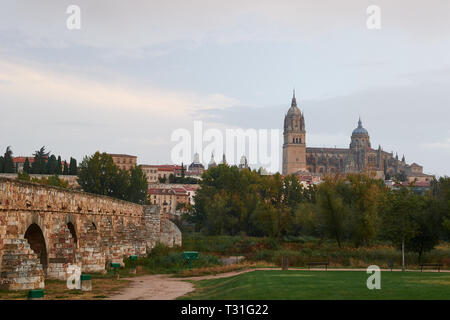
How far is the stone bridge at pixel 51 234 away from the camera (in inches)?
786

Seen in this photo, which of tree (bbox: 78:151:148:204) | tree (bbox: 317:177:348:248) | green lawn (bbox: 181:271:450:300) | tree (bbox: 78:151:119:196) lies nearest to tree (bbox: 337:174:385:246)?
tree (bbox: 317:177:348:248)

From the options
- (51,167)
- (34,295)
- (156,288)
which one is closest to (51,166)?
(51,167)

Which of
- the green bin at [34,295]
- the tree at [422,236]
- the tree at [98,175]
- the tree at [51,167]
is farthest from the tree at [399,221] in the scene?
the tree at [51,167]

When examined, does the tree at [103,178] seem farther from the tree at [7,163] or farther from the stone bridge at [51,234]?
the stone bridge at [51,234]

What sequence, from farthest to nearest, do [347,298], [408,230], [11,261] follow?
[408,230], [11,261], [347,298]

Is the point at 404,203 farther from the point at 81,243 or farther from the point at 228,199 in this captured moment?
the point at 228,199

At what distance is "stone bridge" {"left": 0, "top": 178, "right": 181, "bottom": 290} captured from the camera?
19969 millimetres

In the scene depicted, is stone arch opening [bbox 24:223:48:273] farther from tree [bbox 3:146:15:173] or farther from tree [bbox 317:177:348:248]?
tree [bbox 3:146:15:173]

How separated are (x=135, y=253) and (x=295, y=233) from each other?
4434 cm

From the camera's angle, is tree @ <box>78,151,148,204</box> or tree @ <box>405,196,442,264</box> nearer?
tree @ <box>405,196,442,264</box>
